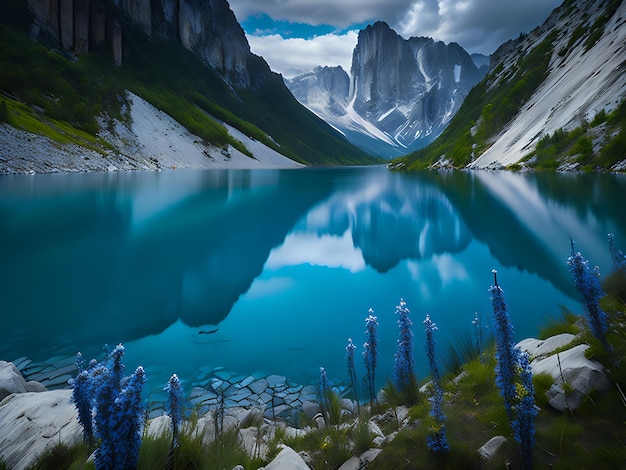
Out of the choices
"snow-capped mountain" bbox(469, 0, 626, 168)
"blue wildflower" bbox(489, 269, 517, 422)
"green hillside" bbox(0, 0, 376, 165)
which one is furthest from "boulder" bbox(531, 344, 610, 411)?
"green hillside" bbox(0, 0, 376, 165)

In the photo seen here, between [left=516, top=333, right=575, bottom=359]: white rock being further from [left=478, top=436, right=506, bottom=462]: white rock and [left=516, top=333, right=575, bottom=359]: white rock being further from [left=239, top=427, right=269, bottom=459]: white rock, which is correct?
[left=239, top=427, right=269, bottom=459]: white rock

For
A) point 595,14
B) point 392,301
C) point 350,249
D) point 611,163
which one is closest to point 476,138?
point 595,14

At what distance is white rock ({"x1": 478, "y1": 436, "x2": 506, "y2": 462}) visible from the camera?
4.16 m

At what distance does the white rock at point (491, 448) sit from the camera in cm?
416

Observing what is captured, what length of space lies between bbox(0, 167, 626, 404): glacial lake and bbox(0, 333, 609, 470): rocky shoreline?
77 centimetres

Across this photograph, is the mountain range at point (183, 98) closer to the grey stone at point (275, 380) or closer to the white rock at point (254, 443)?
the grey stone at point (275, 380)

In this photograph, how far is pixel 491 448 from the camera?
4.24 m

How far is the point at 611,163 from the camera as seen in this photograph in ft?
157

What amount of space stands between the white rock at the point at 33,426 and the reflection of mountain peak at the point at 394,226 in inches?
527

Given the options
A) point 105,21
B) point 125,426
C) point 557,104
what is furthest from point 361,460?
point 105,21

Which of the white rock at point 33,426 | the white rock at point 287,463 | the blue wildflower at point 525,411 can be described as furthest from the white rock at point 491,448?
the white rock at point 33,426

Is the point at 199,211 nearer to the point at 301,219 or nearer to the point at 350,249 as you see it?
the point at 301,219

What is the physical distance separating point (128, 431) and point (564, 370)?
5368 millimetres

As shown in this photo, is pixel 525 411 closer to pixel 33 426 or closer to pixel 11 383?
pixel 33 426
